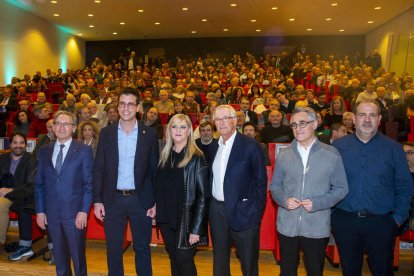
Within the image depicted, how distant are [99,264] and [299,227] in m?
1.89

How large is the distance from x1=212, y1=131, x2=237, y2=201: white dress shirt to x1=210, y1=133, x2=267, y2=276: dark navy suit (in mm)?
35

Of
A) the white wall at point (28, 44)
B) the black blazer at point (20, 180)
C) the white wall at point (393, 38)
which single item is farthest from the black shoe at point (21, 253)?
the white wall at point (393, 38)

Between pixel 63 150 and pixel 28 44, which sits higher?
pixel 28 44

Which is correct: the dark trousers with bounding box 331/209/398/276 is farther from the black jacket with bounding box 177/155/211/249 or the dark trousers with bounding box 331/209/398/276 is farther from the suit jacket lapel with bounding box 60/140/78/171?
the suit jacket lapel with bounding box 60/140/78/171

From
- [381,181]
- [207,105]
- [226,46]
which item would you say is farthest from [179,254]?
[226,46]

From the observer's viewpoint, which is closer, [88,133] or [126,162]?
[126,162]

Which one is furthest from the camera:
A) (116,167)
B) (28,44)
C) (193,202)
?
(28,44)

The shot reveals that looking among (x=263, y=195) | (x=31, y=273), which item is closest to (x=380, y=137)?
(x=263, y=195)

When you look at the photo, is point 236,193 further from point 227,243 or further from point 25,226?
point 25,226

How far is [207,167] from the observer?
7.48ft

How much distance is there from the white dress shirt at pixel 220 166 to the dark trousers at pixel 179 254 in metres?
0.34

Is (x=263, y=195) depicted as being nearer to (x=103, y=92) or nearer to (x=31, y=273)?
(x=31, y=273)

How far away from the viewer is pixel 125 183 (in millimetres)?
2424

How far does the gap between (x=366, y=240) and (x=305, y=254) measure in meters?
0.37
